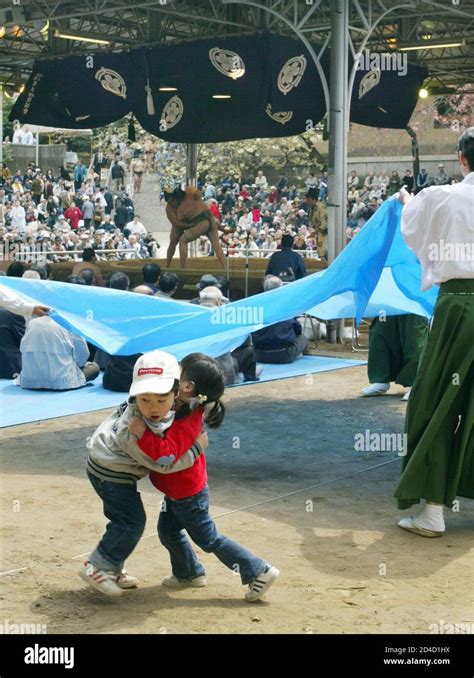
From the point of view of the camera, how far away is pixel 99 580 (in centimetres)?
372

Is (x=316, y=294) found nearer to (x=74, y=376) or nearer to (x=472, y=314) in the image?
(x=472, y=314)

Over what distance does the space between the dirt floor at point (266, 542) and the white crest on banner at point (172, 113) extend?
8481 millimetres

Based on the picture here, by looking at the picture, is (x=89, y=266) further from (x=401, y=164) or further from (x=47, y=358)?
(x=401, y=164)

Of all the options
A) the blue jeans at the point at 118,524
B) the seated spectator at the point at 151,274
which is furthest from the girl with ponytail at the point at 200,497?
the seated spectator at the point at 151,274

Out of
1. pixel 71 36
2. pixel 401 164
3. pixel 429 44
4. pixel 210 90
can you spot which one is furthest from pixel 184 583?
pixel 401 164

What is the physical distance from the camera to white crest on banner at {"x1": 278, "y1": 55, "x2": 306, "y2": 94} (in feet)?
43.0

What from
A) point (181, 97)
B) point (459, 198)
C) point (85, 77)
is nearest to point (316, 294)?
point (459, 198)

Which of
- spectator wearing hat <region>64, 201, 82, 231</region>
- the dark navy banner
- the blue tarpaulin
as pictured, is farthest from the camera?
spectator wearing hat <region>64, 201, 82, 231</region>

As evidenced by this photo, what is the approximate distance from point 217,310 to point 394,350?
2.17 metres

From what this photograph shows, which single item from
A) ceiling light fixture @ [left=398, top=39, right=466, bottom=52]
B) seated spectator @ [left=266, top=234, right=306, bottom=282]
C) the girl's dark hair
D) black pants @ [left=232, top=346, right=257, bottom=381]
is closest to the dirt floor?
the girl's dark hair

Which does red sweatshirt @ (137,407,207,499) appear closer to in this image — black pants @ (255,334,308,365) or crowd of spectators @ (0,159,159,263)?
black pants @ (255,334,308,365)

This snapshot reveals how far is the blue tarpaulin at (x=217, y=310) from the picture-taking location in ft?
19.9

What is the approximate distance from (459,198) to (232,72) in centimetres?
970

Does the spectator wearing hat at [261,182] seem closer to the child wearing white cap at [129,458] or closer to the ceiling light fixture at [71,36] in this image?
the ceiling light fixture at [71,36]
